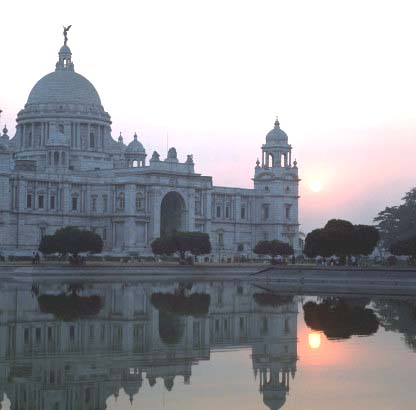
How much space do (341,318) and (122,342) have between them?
42.8ft

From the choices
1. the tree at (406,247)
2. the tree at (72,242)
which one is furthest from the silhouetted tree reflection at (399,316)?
the tree at (72,242)

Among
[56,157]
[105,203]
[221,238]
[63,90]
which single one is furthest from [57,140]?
Result: [221,238]

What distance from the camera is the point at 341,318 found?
139ft

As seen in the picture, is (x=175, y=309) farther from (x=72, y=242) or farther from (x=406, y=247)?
(x=72, y=242)

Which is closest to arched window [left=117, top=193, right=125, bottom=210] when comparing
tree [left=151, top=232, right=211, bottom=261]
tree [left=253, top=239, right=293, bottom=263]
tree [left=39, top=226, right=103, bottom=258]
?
tree [left=151, top=232, right=211, bottom=261]

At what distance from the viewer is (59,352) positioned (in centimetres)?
2939

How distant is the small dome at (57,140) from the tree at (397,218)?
4348 centimetres

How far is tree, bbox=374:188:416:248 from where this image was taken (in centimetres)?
13438

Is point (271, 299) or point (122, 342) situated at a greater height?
point (271, 299)

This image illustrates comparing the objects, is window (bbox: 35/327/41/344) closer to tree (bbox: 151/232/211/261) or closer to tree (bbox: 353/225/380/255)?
tree (bbox: 353/225/380/255)

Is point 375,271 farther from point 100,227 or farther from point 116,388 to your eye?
point 100,227

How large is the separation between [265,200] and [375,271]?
64.8 meters

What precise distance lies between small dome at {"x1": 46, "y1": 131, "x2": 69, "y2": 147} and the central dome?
821cm

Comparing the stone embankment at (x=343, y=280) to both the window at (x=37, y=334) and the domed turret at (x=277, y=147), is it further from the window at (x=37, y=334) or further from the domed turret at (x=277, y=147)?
the domed turret at (x=277, y=147)
